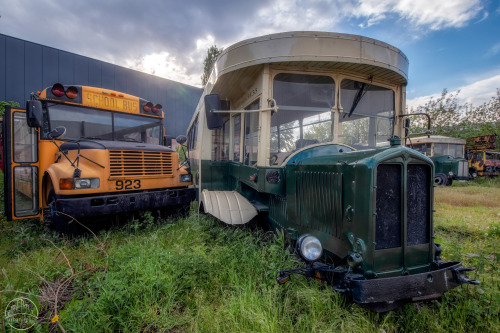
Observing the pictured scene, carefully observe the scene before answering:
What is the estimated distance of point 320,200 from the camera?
2.35 metres

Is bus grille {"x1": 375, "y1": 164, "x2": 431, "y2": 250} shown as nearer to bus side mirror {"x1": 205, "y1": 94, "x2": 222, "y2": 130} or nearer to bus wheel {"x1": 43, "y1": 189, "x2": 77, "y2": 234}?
bus side mirror {"x1": 205, "y1": 94, "x2": 222, "y2": 130}

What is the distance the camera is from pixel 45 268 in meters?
2.66

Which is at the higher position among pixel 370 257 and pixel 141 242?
pixel 370 257

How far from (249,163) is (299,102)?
113 cm

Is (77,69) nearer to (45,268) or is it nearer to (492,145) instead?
(45,268)

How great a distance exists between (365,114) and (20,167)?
A: 5245 mm

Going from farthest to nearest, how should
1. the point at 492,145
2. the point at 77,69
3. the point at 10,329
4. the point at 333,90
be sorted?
the point at 492,145 → the point at 77,69 → the point at 333,90 → the point at 10,329

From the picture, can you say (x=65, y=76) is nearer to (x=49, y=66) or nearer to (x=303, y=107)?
(x=49, y=66)

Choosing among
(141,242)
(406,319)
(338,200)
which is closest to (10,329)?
(141,242)

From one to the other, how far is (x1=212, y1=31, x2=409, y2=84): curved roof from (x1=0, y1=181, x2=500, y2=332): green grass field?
212cm

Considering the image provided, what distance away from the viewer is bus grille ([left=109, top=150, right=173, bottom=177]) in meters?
3.80

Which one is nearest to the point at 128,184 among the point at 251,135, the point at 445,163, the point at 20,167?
the point at 20,167

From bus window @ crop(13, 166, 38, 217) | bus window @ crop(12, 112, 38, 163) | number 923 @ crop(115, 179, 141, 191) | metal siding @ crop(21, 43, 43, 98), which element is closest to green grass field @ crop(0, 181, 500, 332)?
number 923 @ crop(115, 179, 141, 191)

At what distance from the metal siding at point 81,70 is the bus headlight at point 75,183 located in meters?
11.9
